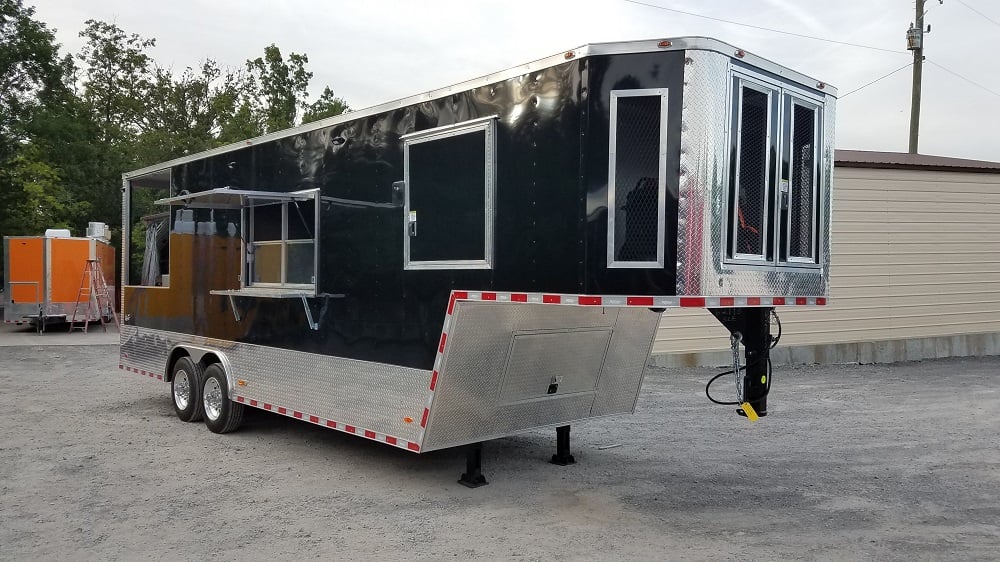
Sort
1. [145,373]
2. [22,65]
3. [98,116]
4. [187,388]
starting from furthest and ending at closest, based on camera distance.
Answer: [98,116], [22,65], [145,373], [187,388]

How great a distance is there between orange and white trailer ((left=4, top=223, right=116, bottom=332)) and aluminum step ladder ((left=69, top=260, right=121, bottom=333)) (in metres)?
0.03

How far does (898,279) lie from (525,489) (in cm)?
1071

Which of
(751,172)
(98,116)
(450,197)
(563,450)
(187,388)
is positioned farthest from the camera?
(98,116)

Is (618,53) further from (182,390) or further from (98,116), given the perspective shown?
(98,116)

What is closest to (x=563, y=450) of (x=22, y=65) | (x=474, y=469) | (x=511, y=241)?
(x=474, y=469)

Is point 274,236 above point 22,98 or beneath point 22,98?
beneath

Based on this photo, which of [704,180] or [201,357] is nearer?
[704,180]

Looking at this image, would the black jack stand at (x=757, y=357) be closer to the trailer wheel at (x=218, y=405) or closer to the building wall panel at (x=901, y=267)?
the trailer wheel at (x=218, y=405)

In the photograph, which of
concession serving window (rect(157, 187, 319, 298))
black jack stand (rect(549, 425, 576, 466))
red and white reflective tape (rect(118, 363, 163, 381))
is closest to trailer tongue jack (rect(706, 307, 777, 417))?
black jack stand (rect(549, 425, 576, 466))

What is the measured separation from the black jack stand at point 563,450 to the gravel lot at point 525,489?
0.14 metres

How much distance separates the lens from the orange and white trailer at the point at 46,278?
1858cm

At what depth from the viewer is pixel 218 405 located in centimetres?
784

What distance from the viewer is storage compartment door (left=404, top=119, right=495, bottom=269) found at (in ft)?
17.1

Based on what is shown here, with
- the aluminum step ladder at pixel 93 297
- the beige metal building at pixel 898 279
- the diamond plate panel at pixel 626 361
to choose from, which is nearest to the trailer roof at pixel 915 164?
the beige metal building at pixel 898 279
